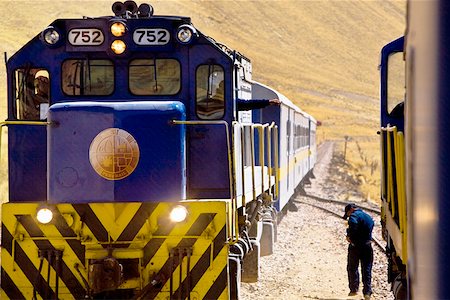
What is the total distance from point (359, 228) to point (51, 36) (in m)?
4.93

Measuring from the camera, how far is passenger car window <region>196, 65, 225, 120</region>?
8.17 metres

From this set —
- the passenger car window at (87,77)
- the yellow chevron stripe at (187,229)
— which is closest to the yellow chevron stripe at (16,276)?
the yellow chevron stripe at (187,229)

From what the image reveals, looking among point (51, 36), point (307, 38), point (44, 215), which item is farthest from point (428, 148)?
point (307, 38)

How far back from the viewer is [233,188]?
25.6 feet

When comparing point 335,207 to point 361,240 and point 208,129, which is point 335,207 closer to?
point 361,240

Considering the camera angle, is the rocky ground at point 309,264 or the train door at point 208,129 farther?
the rocky ground at point 309,264

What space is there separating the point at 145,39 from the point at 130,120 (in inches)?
50.8

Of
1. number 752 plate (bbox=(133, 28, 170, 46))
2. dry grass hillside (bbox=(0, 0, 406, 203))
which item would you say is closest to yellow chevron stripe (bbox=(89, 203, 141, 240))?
number 752 plate (bbox=(133, 28, 170, 46))

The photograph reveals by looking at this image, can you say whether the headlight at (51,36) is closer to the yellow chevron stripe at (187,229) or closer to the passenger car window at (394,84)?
the yellow chevron stripe at (187,229)

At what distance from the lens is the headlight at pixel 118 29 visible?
25.9ft

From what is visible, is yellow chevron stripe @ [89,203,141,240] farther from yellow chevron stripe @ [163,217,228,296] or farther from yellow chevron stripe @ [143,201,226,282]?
yellow chevron stripe @ [163,217,228,296]

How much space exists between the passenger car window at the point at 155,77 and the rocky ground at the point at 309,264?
370cm

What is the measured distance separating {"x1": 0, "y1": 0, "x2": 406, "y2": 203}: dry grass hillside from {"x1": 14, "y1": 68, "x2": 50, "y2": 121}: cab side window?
46811mm

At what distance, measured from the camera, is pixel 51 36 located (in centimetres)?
805
